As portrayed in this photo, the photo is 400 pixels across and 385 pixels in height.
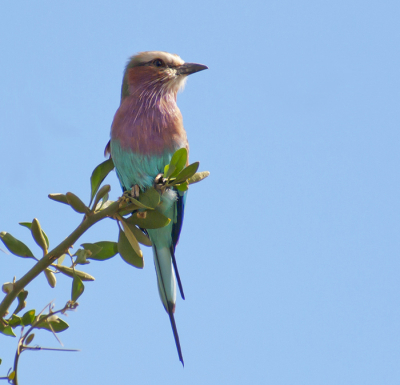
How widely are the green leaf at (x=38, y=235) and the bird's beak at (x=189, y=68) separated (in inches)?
96.7

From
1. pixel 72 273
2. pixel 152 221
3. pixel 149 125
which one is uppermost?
pixel 149 125

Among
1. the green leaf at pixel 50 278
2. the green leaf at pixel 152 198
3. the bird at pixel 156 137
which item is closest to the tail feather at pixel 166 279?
the bird at pixel 156 137

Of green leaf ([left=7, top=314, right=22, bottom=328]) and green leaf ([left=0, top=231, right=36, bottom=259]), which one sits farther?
green leaf ([left=0, top=231, right=36, bottom=259])

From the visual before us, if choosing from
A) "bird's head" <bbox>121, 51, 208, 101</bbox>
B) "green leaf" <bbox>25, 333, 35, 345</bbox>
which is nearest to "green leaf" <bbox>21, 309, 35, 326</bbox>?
"green leaf" <bbox>25, 333, 35, 345</bbox>

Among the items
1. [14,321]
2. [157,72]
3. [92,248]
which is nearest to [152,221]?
[92,248]

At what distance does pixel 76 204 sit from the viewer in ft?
6.63

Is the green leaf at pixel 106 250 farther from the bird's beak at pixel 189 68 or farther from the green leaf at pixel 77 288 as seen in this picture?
the bird's beak at pixel 189 68

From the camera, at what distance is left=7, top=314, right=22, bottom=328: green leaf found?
2.02 meters

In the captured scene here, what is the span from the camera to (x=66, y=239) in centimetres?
190

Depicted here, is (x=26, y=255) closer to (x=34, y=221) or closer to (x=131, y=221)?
(x=34, y=221)

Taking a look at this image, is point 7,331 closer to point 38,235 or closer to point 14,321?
point 14,321

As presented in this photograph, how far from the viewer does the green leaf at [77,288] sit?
6.28ft

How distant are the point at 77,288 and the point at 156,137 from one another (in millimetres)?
1814

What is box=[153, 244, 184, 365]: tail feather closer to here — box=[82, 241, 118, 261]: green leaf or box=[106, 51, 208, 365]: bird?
box=[106, 51, 208, 365]: bird
